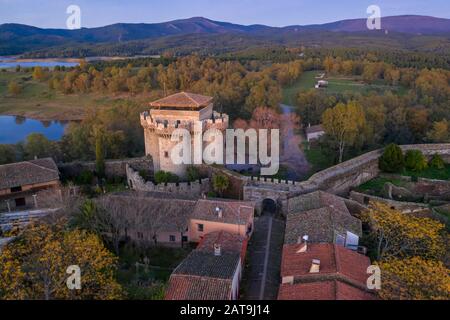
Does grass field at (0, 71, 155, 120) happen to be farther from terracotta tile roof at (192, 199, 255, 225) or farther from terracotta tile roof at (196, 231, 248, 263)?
terracotta tile roof at (196, 231, 248, 263)

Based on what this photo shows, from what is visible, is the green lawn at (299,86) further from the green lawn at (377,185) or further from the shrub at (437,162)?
the green lawn at (377,185)

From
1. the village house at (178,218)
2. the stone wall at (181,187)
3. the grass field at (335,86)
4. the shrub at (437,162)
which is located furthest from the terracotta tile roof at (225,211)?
the grass field at (335,86)

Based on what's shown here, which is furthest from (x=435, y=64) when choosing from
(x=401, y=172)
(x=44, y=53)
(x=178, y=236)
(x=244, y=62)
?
(x=44, y=53)

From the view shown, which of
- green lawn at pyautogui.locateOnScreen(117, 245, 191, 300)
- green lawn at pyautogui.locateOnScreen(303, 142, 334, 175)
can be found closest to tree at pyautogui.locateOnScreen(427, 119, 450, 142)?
green lawn at pyautogui.locateOnScreen(303, 142, 334, 175)

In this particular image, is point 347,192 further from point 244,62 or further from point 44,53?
point 44,53

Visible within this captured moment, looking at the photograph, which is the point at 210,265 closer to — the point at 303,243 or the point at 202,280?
the point at 202,280

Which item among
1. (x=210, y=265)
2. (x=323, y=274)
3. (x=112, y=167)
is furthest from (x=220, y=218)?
(x=112, y=167)

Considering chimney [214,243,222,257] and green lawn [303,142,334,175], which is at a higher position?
green lawn [303,142,334,175]
